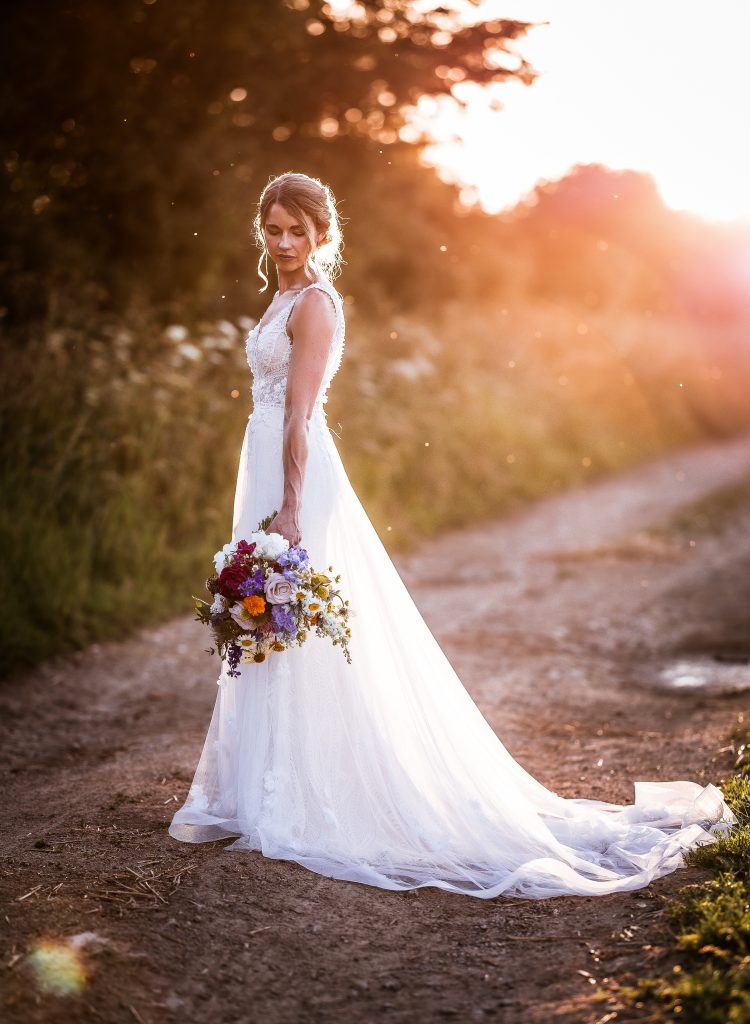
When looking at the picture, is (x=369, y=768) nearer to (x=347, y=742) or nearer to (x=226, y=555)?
(x=347, y=742)

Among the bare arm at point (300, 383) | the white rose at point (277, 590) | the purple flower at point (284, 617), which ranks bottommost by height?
the purple flower at point (284, 617)

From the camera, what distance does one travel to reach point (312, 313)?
3.99 meters

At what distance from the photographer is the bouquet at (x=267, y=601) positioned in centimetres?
382

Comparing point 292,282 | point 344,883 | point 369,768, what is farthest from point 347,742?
point 292,282

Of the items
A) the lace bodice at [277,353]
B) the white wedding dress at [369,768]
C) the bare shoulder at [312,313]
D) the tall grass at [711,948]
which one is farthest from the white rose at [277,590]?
the tall grass at [711,948]

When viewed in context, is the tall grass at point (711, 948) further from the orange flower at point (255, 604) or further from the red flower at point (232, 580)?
the red flower at point (232, 580)

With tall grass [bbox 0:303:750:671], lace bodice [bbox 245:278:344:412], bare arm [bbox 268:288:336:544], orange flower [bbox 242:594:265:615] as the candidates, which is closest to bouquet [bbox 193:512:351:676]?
orange flower [bbox 242:594:265:615]

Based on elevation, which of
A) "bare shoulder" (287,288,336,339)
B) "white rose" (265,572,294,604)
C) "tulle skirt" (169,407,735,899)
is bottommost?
"tulle skirt" (169,407,735,899)

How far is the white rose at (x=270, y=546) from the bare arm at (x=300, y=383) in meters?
0.13

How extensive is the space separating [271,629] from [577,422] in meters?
15.0

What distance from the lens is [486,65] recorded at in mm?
11375

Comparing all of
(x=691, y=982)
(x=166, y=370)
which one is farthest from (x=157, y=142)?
(x=691, y=982)

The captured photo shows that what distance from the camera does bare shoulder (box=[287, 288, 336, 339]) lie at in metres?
3.98

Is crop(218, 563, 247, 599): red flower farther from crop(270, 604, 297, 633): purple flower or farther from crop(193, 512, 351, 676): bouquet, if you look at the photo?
crop(270, 604, 297, 633): purple flower
